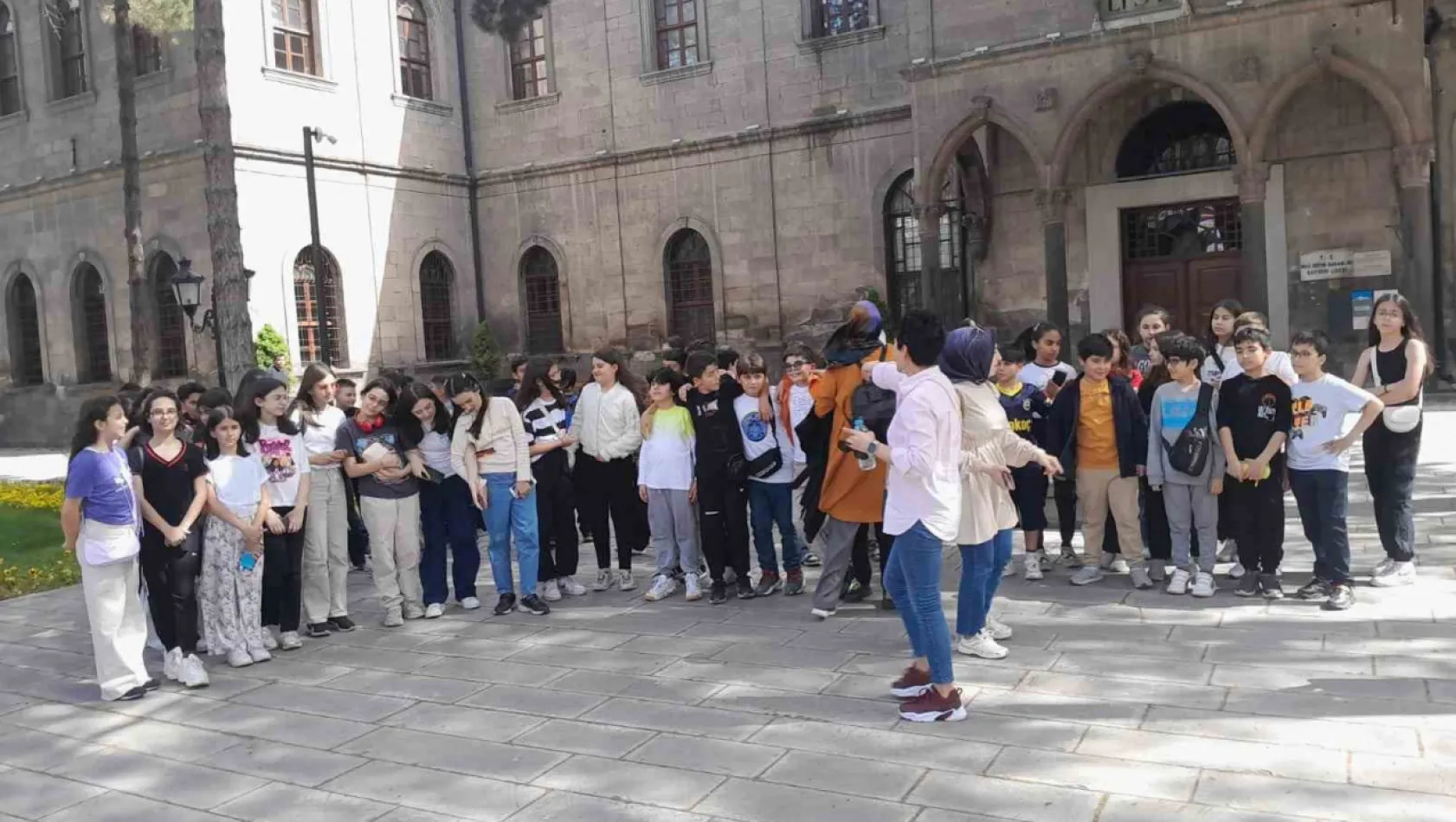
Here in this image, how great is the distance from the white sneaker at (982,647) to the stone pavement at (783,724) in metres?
0.07

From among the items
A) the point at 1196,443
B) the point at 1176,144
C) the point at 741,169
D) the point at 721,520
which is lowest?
the point at 721,520

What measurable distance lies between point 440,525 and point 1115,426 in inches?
185

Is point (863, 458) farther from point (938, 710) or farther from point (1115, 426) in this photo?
point (1115, 426)

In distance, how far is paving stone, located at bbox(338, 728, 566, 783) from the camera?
485cm

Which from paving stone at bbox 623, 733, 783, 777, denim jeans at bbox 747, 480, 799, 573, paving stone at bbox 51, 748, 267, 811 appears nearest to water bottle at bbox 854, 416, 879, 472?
denim jeans at bbox 747, 480, 799, 573

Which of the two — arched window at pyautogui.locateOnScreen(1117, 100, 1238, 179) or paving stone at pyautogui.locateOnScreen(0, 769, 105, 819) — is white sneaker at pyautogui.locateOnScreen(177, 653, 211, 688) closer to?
paving stone at pyautogui.locateOnScreen(0, 769, 105, 819)

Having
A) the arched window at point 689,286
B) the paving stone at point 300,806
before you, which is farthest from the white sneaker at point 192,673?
the arched window at point 689,286

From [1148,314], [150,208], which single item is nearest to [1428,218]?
[1148,314]

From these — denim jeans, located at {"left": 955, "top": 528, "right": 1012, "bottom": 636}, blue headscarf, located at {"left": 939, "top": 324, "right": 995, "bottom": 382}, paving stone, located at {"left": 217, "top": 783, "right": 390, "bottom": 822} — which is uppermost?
blue headscarf, located at {"left": 939, "top": 324, "right": 995, "bottom": 382}

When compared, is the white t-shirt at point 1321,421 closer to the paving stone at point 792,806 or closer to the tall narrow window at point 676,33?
the paving stone at point 792,806

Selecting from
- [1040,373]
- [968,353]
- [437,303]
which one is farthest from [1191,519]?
[437,303]

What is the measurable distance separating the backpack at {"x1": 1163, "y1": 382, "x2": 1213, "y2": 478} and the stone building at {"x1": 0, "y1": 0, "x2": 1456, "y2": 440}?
8.73 m

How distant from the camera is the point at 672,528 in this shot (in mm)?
8062

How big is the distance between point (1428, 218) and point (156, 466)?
48.8ft
